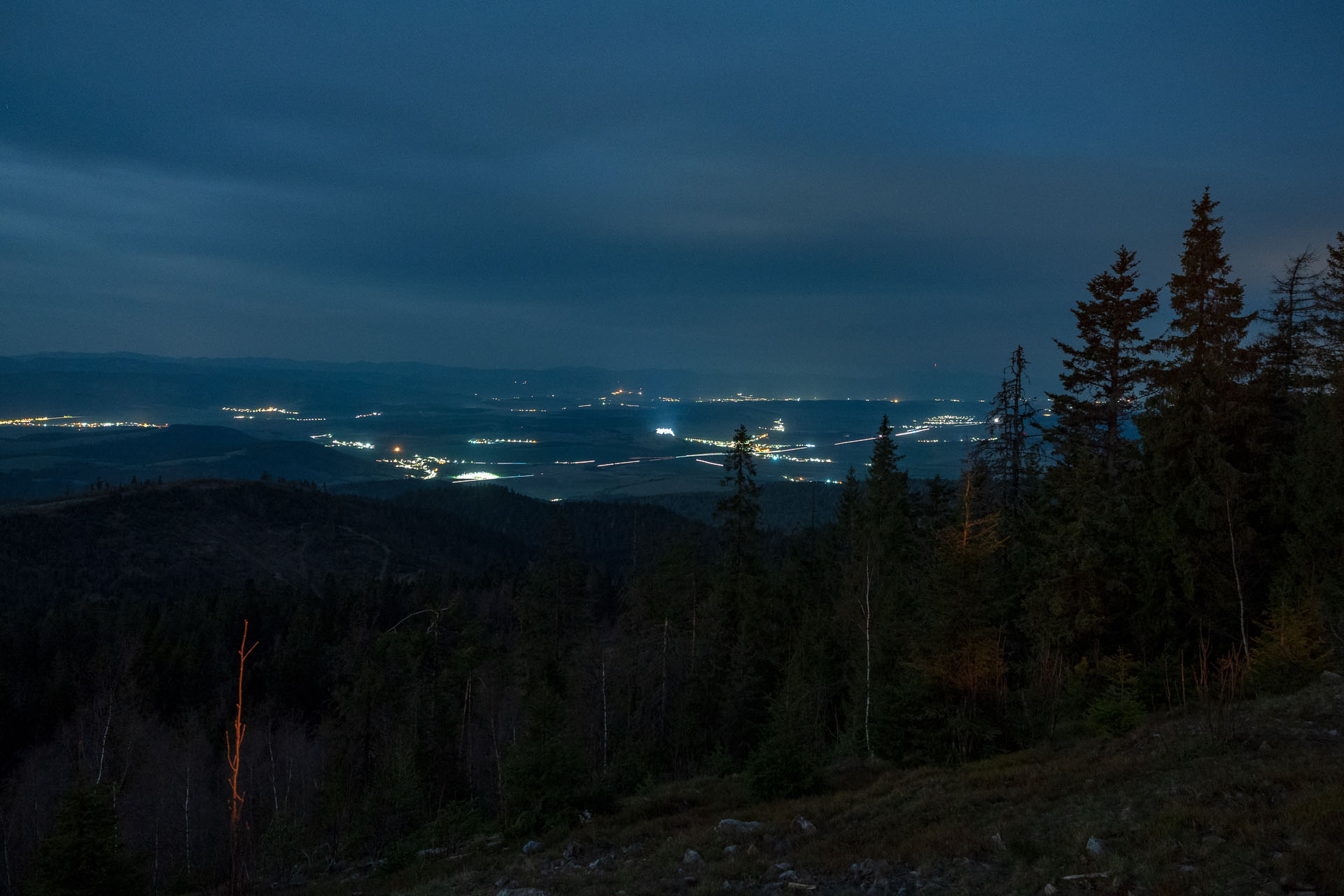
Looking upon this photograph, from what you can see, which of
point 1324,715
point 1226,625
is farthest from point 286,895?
point 1226,625

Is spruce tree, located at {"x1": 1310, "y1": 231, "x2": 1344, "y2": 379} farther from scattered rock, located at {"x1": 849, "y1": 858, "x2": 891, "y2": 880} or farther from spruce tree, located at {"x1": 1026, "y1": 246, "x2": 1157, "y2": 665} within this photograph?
scattered rock, located at {"x1": 849, "y1": 858, "x2": 891, "y2": 880}

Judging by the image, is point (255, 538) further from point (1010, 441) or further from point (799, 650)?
point (1010, 441)

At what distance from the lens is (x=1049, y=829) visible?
33.5 ft

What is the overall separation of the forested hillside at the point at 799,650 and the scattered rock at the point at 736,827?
3069 mm

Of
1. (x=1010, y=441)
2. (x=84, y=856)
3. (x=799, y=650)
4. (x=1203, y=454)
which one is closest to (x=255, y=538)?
(x=799, y=650)

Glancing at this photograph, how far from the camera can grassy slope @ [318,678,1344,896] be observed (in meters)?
7.83

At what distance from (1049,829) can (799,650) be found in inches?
833

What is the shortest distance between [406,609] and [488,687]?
129 feet

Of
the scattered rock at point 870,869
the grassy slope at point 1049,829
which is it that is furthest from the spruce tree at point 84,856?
the scattered rock at point 870,869

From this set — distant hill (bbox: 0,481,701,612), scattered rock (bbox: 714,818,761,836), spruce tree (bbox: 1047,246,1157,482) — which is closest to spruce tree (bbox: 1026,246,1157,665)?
spruce tree (bbox: 1047,246,1157,482)

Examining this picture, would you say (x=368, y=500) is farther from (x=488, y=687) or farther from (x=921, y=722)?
(x=921, y=722)

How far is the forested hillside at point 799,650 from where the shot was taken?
18922mm

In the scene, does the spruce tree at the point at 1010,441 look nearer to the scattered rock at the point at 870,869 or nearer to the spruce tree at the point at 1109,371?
the spruce tree at the point at 1109,371

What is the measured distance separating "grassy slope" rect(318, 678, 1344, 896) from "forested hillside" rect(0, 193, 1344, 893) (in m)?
1.33
